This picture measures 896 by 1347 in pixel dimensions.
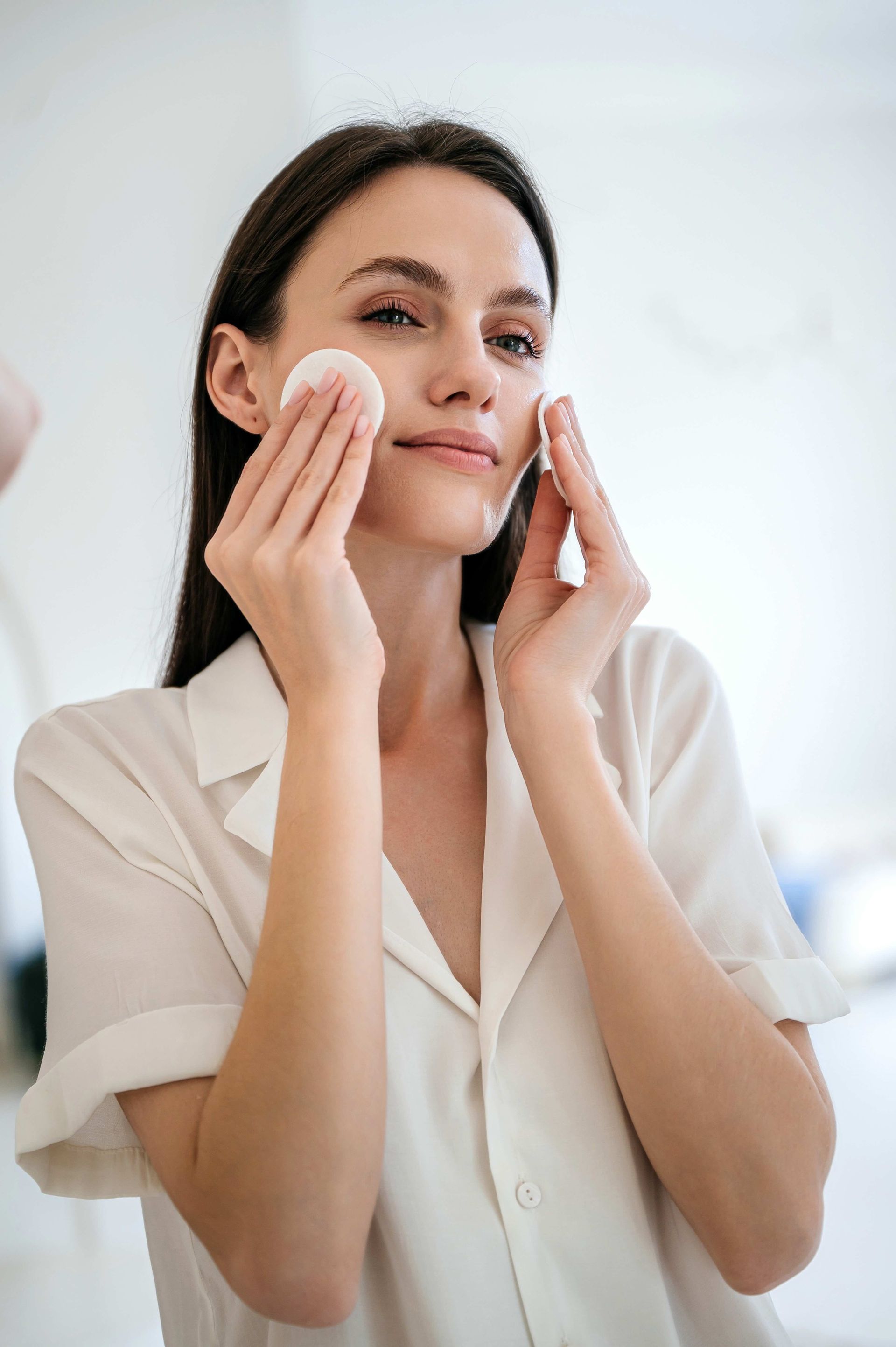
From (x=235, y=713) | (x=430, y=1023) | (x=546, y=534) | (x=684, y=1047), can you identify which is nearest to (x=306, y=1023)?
(x=430, y=1023)

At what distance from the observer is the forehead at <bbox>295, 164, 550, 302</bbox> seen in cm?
115

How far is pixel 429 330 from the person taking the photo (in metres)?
1.15

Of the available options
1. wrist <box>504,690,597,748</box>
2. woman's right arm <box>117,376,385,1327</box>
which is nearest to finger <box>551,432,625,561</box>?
wrist <box>504,690,597,748</box>

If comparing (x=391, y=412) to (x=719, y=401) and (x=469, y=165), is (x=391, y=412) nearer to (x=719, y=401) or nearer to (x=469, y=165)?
(x=469, y=165)

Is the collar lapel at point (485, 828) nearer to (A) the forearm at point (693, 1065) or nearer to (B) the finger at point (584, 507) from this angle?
(A) the forearm at point (693, 1065)

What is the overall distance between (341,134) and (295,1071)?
1.14 m

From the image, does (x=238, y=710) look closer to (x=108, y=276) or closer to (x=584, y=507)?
Result: (x=584, y=507)

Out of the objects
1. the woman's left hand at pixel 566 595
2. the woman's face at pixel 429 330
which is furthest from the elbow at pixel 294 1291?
the woman's face at pixel 429 330

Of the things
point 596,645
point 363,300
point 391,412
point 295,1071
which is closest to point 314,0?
point 363,300

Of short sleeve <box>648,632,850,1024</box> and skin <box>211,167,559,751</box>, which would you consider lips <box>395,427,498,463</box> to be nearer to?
skin <box>211,167,559,751</box>

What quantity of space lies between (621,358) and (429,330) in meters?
1.17

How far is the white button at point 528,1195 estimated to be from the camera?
3.06 ft

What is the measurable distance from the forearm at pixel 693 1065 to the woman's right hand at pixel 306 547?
11.6 inches

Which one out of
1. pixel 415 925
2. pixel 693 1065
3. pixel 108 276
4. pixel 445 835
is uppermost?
pixel 108 276
